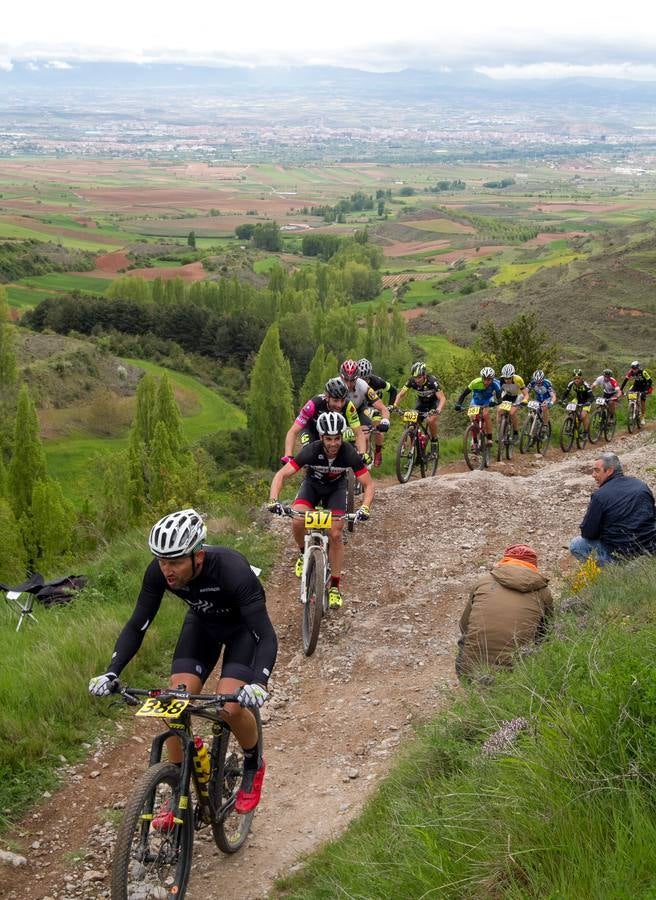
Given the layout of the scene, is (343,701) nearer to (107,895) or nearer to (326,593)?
(326,593)

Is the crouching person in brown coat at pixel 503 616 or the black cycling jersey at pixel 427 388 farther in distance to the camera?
the black cycling jersey at pixel 427 388

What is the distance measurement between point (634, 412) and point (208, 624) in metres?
21.1

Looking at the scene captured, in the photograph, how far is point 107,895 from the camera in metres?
5.60

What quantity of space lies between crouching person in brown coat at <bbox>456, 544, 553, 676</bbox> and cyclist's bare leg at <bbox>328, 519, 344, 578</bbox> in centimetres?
294

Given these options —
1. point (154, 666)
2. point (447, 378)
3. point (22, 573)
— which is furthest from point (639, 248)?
point (154, 666)

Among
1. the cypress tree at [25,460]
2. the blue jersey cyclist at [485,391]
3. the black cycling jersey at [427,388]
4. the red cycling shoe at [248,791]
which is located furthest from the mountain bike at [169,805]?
the cypress tree at [25,460]

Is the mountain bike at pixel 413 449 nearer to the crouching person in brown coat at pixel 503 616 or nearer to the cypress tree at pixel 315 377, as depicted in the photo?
the crouching person in brown coat at pixel 503 616

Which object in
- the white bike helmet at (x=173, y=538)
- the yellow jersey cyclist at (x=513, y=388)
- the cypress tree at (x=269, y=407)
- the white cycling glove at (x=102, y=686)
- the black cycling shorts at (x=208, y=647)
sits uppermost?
the white bike helmet at (x=173, y=538)

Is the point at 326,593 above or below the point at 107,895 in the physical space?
below

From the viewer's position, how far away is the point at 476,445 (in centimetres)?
1869

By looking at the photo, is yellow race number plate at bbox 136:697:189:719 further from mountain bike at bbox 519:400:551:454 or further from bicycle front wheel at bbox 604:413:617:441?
bicycle front wheel at bbox 604:413:617:441

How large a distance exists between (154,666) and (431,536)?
5.86 meters

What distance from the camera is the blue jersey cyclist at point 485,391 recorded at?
17.5m

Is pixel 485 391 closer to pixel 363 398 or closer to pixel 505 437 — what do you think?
pixel 505 437
